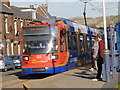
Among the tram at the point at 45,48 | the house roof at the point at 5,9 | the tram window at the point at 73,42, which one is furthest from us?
the house roof at the point at 5,9

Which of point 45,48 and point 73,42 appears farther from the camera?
point 73,42

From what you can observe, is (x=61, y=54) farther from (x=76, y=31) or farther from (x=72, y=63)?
(x=76, y=31)

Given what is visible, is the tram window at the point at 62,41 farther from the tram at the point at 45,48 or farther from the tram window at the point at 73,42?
the tram window at the point at 73,42

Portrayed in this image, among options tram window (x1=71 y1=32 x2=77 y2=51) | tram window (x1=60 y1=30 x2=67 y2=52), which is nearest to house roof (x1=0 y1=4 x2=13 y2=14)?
tram window (x1=71 y1=32 x2=77 y2=51)

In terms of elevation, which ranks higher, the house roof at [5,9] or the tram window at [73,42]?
the house roof at [5,9]

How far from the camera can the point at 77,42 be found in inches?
820

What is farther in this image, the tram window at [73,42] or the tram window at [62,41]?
the tram window at [73,42]

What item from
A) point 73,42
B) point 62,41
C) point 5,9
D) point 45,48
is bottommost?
point 45,48

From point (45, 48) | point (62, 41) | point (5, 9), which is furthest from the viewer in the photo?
point (5, 9)

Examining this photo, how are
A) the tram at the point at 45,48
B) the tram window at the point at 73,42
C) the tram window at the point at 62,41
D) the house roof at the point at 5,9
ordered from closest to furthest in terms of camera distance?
the tram at the point at 45,48
the tram window at the point at 62,41
the tram window at the point at 73,42
the house roof at the point at 5,9

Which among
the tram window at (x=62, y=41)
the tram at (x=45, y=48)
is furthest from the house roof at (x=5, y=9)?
the tram window at (x=62, y=41)

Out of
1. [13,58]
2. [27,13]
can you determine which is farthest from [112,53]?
[27,13]

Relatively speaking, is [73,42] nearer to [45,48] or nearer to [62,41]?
[62,41]

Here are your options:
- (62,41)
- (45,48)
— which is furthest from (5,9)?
(45,48)
